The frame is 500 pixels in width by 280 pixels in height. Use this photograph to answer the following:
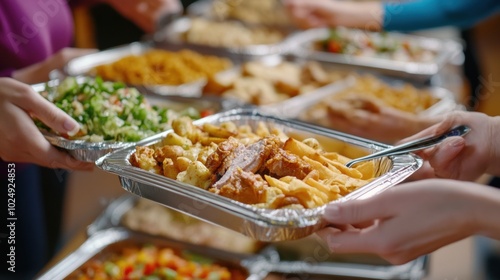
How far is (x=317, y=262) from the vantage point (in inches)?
85.0

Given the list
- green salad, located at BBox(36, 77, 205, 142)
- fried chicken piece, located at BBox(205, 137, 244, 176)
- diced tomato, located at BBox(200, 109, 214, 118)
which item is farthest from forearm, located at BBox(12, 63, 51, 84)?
fried chicken piece, located at BBox(205, 137, 244, 176)

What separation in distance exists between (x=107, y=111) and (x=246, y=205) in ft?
2.05

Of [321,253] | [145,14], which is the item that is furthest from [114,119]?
[145,14]

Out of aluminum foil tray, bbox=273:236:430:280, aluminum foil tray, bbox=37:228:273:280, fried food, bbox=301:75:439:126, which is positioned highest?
fried food, bbox=301:75:439:126

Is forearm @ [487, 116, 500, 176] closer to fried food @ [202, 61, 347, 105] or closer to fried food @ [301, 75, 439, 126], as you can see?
fried food @ [301, 75, 439, 126]

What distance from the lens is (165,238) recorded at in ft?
7.09

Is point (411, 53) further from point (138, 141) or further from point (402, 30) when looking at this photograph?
point (138, 141)

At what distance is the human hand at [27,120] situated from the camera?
4.63 ft

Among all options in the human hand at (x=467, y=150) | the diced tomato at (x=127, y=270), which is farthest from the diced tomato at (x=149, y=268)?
the human hand at (x=467, y=150)

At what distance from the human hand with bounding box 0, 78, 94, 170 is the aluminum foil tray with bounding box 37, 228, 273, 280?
619 millimetres

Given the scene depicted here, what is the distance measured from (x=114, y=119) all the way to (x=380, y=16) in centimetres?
191

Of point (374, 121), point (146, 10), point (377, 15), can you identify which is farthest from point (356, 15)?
point (374, 121)

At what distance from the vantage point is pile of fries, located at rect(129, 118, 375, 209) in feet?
3.70

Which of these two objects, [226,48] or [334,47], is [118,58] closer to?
[226,48]
